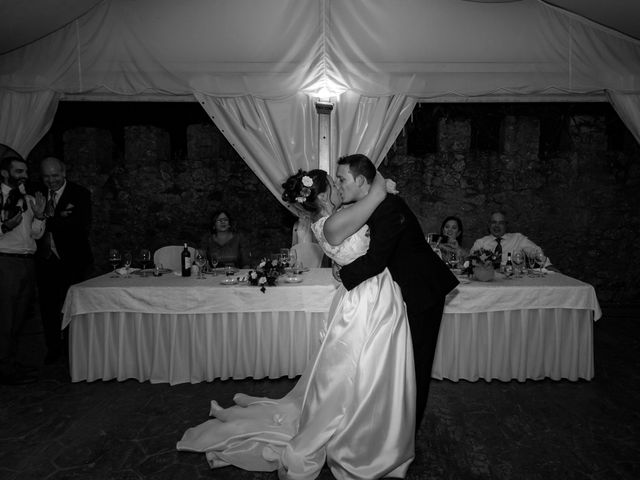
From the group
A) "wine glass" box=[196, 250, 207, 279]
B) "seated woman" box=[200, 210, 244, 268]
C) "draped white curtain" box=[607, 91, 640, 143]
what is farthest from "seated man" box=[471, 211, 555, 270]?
"wine glass" box=[196, 250, 207, 279]

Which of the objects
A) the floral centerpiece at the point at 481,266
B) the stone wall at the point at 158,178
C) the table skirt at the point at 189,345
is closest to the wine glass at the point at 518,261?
the floral centerpiece at the point at 481,266

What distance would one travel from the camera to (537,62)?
174 inches

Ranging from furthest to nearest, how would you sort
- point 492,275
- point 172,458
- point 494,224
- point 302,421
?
point 494,224 < point 492,275 < point 172,458 < point 302,421

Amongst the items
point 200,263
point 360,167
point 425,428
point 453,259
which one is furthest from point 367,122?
point 425,428

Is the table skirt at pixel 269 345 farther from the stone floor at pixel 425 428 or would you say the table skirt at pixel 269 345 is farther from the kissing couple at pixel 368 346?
the kissing couple at pixel 368 346

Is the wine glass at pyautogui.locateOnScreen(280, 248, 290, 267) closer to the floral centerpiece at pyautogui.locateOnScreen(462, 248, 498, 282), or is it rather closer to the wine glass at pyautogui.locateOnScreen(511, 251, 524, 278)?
the floral centerpiece at pyautogui.locateOnScreen(462, 248, 498, 282)

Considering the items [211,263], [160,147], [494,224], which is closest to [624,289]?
[494,224]

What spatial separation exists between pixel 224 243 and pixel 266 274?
1155 millimetres

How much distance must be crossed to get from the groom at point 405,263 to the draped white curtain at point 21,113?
3597 mm

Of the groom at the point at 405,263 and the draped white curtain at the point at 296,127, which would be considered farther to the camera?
the draped white curtain at the point at 296,127

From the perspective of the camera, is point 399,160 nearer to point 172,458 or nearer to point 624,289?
point 624,289

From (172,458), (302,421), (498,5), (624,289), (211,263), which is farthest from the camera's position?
(624,289)

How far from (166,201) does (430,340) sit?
523cm

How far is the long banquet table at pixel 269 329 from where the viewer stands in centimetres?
346
